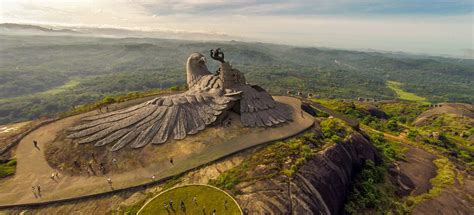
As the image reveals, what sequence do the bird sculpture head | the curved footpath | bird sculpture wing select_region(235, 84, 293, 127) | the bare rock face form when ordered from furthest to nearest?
1. the bird sculpture head
2. bird sculpture wing select_region(235, 84, 293, 127)
3. the curved footpath
4. the bare rock face

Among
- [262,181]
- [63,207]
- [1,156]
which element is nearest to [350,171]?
[262,181]

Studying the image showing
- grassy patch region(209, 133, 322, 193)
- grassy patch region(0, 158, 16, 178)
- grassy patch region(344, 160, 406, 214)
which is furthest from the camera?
grassy patch region(344, 160, 406, 214)

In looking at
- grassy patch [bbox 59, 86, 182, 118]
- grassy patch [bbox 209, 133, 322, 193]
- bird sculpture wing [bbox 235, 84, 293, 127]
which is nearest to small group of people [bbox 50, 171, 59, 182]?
grassy patch [bbox 59, 86, 182, 118]

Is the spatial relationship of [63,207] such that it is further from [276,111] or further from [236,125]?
[276,111]

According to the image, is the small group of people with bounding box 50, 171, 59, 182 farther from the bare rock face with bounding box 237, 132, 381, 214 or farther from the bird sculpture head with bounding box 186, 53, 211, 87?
the bird sculpture head with bounding box 186, 53, 211, 87

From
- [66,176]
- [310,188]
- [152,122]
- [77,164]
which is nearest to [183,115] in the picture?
[152,122]

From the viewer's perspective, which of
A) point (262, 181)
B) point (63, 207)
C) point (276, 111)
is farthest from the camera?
point (276, 111)
